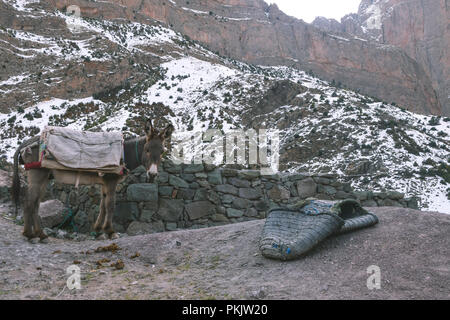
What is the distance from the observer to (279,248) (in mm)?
4863

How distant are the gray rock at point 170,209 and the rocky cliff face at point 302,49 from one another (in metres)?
98.1

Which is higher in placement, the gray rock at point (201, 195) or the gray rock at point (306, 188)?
the gray rock at point (306, 188)

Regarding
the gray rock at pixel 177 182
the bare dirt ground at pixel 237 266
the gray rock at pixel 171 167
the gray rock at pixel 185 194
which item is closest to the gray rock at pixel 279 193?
the gray rock at pixel 185 194

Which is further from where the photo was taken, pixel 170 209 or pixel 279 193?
pixel 279 193

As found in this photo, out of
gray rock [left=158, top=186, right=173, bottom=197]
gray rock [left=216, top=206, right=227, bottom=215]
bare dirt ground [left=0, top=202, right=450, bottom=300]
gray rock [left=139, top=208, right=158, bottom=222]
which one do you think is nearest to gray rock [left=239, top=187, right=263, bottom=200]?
gray rock [left=216, top=206, right=227, bottom=215]

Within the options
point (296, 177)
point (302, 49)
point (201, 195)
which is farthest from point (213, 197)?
point (302, 49)

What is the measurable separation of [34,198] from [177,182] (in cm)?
340

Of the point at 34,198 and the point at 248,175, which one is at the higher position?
the point at 248,175

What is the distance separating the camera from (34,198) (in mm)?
6363

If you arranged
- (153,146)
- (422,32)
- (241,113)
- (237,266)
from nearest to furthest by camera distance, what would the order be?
(237,266) → (153,146) → (241,113) → (422,32)

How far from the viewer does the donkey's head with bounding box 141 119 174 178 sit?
6777 millimetres

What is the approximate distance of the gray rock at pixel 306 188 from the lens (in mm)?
9594

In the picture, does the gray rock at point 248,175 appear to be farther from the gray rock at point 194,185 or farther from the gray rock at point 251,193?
the gray rock at point 194,185

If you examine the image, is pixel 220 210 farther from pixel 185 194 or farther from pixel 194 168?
pixel 194 168
